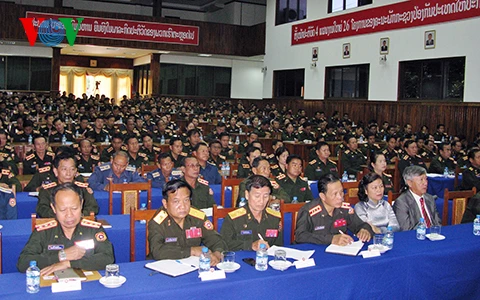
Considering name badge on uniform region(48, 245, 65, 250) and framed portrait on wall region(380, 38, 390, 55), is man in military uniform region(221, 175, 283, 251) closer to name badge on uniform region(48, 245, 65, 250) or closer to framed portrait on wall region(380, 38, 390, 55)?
name badge on uniform region(48, 245, 65, 250)

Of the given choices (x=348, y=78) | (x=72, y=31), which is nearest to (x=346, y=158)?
(x=348, y=78)

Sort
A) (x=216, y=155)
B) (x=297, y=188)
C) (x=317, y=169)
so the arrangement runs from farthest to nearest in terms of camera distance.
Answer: (x=216, y=155)
(x=317, y=169)
(x=297, y=188)

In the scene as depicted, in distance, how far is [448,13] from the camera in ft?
41.1

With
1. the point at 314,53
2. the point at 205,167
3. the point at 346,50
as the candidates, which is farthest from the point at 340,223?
the point at 314,53

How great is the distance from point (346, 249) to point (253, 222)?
2.31 feet

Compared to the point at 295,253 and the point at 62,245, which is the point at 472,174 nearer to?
the point at 295,253

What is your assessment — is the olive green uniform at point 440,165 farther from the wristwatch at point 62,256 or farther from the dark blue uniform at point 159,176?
the wristwatch at point 62,256

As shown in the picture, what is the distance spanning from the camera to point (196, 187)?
17.4 ft

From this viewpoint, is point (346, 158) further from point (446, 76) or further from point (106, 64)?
point (106, 64)

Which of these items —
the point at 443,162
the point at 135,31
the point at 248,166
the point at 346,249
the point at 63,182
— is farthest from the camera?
the point at 135,31

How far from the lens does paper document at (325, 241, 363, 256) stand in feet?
11.2

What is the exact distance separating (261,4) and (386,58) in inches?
Result: 376

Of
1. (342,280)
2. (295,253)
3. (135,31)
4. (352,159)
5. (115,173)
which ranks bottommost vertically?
(342,280)

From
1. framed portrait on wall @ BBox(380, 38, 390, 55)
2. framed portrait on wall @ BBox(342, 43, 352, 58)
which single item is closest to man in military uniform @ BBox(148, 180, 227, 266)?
framed portrait on wall @ BBox(380, 38, 390, 55)
